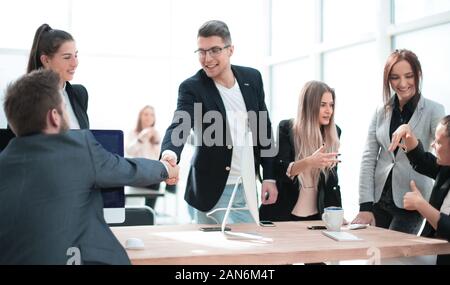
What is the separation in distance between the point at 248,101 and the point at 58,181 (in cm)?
152

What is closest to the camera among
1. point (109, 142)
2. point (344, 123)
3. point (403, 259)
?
point (109, 142)

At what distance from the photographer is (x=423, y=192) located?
2984 millimetres

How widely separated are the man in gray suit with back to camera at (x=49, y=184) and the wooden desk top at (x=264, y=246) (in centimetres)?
22

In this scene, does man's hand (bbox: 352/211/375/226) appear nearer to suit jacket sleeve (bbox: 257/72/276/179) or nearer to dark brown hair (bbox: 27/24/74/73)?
suit jacket sleeve (bbox: 257/72/276/179)

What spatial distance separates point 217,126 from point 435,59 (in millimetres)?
1877

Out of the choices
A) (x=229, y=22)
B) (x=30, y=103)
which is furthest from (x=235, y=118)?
(x=229, y=22)

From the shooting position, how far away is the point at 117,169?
1.83 metres

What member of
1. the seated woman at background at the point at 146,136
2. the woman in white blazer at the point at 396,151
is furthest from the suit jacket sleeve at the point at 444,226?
the seated woman at background at the point at 146,136

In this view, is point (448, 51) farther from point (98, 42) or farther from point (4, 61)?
point (4, 61)

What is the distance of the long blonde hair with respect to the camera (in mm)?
3123

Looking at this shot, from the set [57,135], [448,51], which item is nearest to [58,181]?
[57,135]

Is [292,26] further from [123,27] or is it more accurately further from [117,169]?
[117,169]

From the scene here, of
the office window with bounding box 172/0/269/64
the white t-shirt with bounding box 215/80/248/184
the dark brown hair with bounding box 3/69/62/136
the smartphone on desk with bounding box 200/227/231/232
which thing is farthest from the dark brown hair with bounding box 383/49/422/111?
the office window with bounding box 172/0/269/64

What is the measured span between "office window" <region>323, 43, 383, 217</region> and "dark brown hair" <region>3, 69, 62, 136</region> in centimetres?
335
